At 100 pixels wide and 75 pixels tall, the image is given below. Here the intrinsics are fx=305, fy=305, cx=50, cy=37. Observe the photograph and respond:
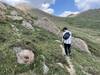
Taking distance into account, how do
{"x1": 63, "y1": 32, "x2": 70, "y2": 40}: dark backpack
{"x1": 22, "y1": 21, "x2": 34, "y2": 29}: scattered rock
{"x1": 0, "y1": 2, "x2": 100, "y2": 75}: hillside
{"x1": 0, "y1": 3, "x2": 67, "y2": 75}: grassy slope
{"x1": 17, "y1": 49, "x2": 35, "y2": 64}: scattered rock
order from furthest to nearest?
{"x1": 22, "y1": 21, "x2": 34, "y2": 29}: scattered rock, {"x1": 63, "y1": 32, "x2": 70, "y2": 40}: dark backpack, {"x1": 17, "y1": 49, "x2": 35, "y2": 64}: scattered rock, {"x1": 0, "y1": 2, "x2": 100, "y2": 75}: hillside, {"x1": 0, "y1": 3, "x2": 67, "y2": 75}: grassy slope

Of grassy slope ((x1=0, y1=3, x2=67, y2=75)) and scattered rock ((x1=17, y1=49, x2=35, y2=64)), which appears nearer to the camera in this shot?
grassy slope ((x1=0, y1=3, x2=67, y2=75))

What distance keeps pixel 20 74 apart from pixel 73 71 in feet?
18.3

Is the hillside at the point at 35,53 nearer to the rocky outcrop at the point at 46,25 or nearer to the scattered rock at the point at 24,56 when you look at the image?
the scattered rock at the point at 24,56

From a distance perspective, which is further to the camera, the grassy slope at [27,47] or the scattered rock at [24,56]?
the scattered rock at [24,56]

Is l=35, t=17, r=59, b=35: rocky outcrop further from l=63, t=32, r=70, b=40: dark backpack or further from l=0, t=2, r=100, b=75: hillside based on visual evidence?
l=63, t=32, r=70, b=40: dark backpack

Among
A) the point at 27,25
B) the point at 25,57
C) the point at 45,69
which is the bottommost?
the point at 45,69

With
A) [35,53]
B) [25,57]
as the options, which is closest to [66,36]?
[35,53]

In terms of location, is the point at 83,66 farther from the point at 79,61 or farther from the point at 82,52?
the point at 82,52

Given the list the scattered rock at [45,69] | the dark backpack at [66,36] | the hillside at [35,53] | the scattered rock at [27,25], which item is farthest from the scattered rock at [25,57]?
the scattered rock at [27,25]

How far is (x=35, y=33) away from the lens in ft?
113

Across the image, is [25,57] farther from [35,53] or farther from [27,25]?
[27,25]

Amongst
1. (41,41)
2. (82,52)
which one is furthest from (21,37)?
(82,52)

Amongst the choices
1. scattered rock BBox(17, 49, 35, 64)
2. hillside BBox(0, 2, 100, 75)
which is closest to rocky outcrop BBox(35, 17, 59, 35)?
hillside BBox(0, 2, 100, 75)

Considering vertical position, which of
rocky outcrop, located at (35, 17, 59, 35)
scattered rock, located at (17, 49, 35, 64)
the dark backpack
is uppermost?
Answer: rocky outcrop, located at (35, 17, 59, 35)
